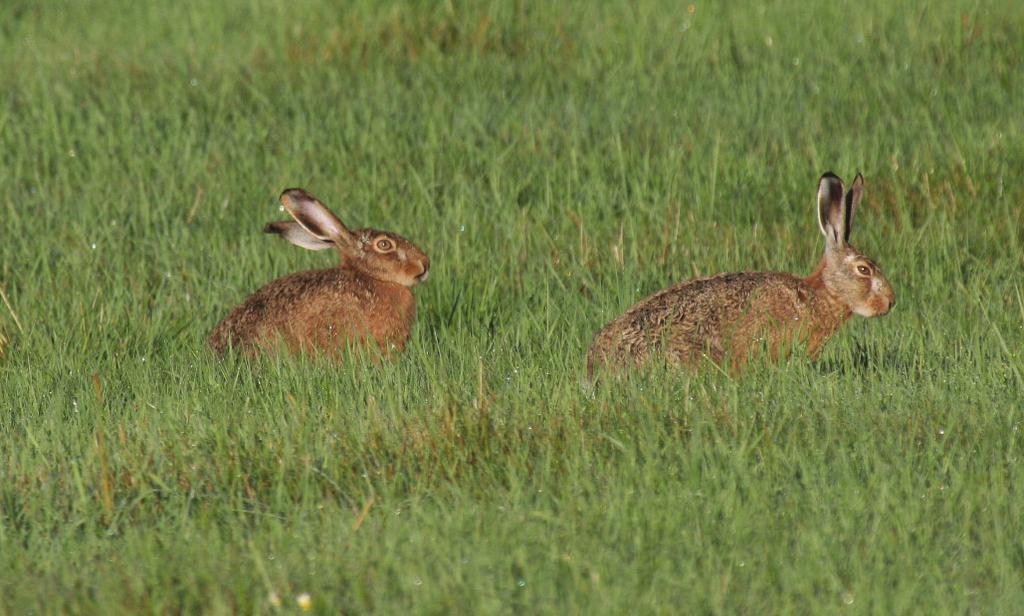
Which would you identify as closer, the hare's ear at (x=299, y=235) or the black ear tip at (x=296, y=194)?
the black ear tip at (x=296, y=194)

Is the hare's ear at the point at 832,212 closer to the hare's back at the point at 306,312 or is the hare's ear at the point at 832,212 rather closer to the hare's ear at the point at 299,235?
the hare's back at the point at 306,312

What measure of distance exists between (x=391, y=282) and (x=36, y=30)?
6485 mm

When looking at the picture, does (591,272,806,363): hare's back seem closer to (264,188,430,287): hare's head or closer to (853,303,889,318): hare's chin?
(853,303,889,318): hare's chin

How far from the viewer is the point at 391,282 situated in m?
6.93

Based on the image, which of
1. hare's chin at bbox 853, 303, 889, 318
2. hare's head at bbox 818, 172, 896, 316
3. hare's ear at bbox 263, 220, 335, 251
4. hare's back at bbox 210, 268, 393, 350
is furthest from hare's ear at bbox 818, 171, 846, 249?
hare's ear at bbox 263, 220, 335, 251

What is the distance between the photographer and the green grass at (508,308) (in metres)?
3.93

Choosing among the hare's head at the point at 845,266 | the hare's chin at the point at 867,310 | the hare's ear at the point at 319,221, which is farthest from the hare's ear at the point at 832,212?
the hare's ear at the point at 319,221

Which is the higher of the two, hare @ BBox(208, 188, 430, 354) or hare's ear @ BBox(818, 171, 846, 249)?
hare's ear @ BBox(818, 171, 846, 249)

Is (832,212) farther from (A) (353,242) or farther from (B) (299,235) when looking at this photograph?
(B) (299,235)

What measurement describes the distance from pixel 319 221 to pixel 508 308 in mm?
941

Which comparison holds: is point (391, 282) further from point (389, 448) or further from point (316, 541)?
point (316, 541)

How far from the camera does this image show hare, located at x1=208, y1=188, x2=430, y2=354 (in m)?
6.39

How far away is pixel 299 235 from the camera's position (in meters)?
7.07

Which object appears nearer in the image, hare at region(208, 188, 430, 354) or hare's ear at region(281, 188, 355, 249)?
hare at region(208, 188, 430, 354)
